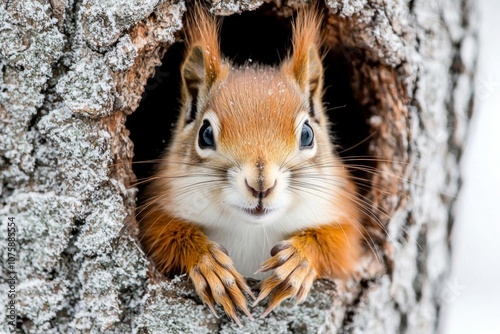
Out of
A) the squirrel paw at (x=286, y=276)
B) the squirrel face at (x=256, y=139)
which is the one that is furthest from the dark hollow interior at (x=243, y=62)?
the squirrel paw at (x=286, y=276)

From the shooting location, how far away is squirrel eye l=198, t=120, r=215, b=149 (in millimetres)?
1851

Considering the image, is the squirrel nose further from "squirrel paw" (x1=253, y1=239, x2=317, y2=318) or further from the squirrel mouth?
"squirrel paw" (x1=253, y1=239, x2=317, y2=318)

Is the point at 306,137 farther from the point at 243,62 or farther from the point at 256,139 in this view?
the point at 243,62

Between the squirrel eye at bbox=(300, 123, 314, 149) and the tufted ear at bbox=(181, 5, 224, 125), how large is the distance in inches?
12.2

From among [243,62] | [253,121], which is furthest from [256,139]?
[243,62]

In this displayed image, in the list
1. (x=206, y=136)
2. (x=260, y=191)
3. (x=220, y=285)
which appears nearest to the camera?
(x=260, y=191)

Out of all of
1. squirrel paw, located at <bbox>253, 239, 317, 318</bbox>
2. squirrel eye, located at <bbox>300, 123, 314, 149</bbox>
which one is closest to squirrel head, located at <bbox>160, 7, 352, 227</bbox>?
squirrel eye, located at <bbox>300, 123, 314, 149</bbox>

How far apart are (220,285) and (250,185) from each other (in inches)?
11.0

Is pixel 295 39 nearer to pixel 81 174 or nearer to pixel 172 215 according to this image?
pixel 172 215

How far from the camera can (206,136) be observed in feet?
6.12

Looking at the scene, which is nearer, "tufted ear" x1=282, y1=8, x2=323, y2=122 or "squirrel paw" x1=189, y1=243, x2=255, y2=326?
"squirrel paw" x1=189, y1=243, x2=255, y2=326

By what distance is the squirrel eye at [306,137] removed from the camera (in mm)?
1888

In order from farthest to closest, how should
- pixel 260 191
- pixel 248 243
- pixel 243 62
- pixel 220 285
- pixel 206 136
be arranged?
pixel 243 62
pixel 248 243
pixel 206 136
pixel 220 285
pixel 260 191

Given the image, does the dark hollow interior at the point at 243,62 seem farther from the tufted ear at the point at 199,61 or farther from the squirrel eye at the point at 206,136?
the squirrel eye at the point at 206,136
